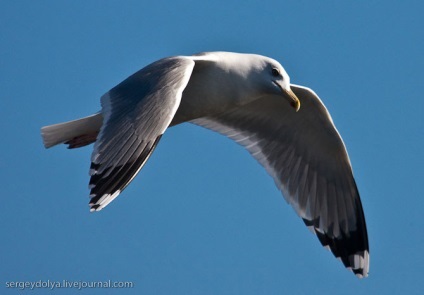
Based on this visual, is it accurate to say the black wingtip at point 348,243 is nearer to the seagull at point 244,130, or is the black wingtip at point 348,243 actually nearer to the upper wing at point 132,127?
the seagull at point 244,130

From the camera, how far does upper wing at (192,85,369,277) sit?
27.2ft

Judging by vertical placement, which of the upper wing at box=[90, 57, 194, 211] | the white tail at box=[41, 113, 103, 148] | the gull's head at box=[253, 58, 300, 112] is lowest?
the upper wing at box=[90, 57, 194, 211]

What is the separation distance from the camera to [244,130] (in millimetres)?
8383

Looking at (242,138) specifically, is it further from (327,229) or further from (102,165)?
(102,165)

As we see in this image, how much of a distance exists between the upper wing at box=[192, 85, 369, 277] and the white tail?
1.12 metres

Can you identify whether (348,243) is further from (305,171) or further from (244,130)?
(244,130)

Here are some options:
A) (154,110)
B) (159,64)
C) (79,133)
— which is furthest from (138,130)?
(79,133)

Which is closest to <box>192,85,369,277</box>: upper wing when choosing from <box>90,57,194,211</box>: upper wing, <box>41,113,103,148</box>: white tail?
<box>41,113,103,148</box>: white tail

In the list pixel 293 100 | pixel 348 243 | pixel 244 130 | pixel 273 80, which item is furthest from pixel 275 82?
pixel 348 243

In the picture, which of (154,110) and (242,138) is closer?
(154,110)

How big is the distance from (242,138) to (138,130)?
2307 millimetres

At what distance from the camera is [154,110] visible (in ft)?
20.5

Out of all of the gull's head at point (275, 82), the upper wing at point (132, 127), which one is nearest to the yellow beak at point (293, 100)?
the gull's head at point (275, 82)

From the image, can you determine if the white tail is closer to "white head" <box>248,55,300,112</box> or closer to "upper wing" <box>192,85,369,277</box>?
"upper wing" <box>192,85,369,277</box>
